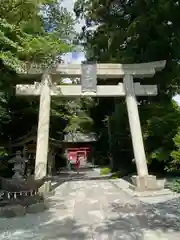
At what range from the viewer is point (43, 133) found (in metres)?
11.7

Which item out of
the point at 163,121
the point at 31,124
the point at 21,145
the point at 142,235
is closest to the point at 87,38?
the point at 31,124

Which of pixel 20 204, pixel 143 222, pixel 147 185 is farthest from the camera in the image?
pixel 147 185

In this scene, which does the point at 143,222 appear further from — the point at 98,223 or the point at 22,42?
the point at 22,42

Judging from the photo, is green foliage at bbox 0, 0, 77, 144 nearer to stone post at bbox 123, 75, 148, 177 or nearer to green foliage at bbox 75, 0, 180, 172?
stone post at bbox 123, 75, 148, 177

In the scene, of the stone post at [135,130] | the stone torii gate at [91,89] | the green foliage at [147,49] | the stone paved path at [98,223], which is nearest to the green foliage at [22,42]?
the stone torii gate at [91,89]

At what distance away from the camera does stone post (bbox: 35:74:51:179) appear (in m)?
11.2

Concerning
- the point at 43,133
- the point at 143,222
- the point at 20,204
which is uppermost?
the point at 43,133

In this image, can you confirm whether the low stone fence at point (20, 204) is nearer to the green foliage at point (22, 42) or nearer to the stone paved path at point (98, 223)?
the stone paved path at point (98, 223)

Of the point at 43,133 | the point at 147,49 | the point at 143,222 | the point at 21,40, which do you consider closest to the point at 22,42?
the point at 21,40

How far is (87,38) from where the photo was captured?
21219 mm

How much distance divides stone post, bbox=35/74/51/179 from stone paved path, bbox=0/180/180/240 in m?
2.33

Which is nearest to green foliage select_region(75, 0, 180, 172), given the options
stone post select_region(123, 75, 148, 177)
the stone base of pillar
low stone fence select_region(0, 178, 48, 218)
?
stone post select_region(123, 75, 148, 177)

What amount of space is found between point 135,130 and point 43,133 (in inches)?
148

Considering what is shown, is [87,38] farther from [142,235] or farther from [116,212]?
[142,235]
